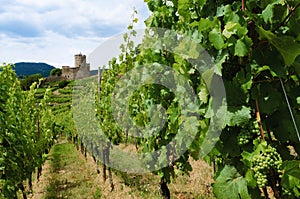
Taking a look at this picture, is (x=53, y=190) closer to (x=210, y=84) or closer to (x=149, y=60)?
(x=149, y=60)

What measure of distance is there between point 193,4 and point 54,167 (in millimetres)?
14780

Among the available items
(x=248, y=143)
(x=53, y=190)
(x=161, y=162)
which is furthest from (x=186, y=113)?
(x=53, y=190)

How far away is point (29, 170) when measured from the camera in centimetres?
787

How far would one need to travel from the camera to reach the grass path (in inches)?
302

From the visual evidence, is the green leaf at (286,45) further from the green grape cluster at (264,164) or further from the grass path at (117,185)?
the grass path at (117,185)

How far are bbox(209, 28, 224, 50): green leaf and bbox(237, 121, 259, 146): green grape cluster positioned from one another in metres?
0.47

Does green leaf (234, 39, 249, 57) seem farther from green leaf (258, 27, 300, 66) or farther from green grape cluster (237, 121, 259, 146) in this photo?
green grape cluster (237, 121, 259, 146)

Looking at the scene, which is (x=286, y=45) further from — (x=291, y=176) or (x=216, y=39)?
(x=291, y=176)

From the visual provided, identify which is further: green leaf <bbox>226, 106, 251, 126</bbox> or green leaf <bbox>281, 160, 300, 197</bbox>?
green leaf <bbox>226, 106, 251, 126</bbox>

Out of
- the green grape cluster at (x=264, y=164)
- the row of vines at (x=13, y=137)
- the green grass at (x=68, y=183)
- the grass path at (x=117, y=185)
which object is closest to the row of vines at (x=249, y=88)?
the green grape cluster at (x=264, y=164)

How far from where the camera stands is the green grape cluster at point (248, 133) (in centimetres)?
169

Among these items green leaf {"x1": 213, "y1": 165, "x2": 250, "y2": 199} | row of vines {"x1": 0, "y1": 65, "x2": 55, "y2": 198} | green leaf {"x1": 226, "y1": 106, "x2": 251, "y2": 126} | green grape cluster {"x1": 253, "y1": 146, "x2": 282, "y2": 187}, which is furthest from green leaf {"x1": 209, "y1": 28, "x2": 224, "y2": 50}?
row of vines {"x1": 0, "y1": 65, "x2": 55, "y2": 198}

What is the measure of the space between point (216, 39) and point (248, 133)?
551 mm

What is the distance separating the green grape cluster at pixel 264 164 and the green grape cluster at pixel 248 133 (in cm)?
14
